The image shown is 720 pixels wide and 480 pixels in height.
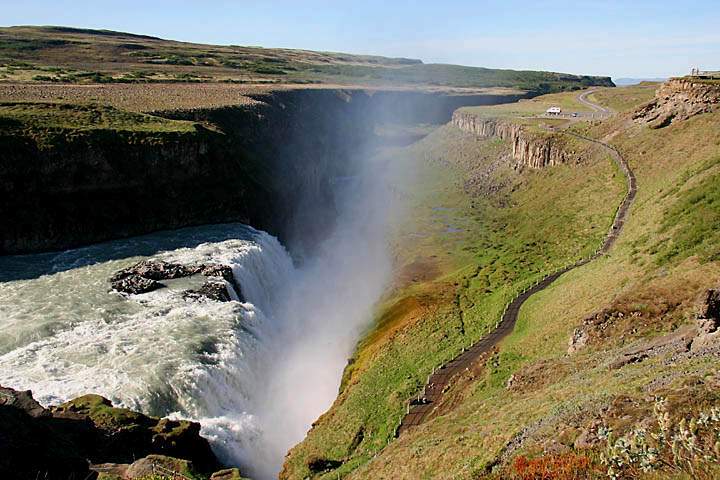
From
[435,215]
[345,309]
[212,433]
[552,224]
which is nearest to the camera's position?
[212,433]

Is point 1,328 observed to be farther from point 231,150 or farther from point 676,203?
point 676,203

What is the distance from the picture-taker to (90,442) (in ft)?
73.9

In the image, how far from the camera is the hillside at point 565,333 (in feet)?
50.0

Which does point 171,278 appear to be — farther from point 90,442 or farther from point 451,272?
point 451,272

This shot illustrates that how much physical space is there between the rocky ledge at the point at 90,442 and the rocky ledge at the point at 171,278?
15602mm

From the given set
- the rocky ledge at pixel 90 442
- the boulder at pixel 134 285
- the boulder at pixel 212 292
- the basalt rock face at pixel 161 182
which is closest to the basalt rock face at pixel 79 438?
the rocky ledge at pixel 90 442

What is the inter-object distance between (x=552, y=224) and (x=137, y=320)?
1804 inches

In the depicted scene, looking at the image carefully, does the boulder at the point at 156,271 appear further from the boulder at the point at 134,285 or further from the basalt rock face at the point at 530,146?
the basalt rock face at the point at 530,146

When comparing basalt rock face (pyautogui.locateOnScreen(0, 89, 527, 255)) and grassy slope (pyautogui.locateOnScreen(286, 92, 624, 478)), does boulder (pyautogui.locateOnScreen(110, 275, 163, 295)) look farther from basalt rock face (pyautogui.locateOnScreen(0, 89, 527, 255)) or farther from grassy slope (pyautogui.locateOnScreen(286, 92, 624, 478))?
grassy slope (pyautogui.locateOnScreen(286, 92, 624, 478))

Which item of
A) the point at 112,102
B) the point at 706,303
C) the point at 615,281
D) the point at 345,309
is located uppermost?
the point at 112,102

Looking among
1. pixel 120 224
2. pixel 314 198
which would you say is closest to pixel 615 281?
pixel 120 224

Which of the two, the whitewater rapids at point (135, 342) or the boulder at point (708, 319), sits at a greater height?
the boulder at point (708, 319)

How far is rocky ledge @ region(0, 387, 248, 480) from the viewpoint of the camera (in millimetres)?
17562

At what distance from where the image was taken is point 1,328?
1307 inches
